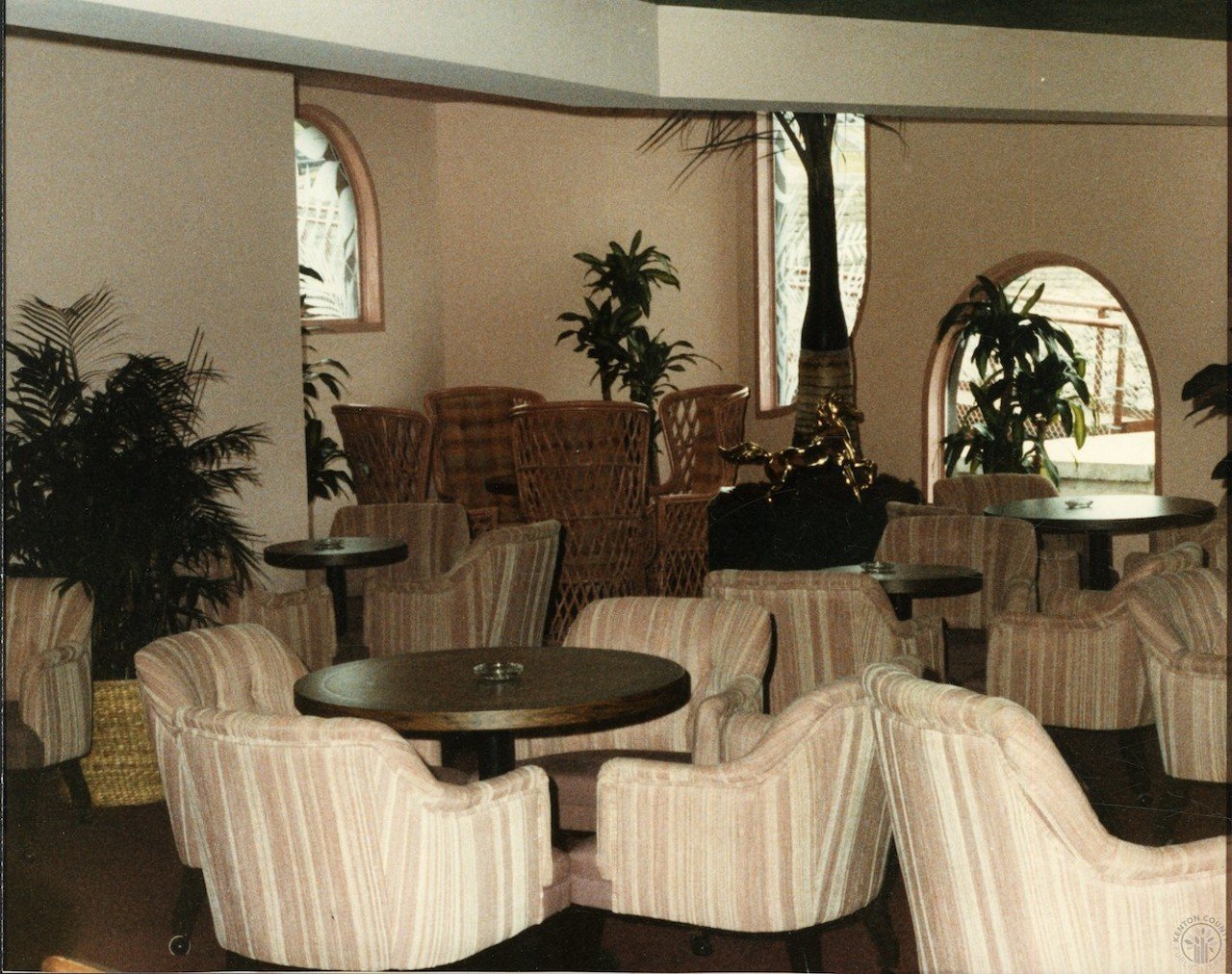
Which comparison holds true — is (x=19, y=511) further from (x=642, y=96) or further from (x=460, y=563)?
(x=642, y=96)

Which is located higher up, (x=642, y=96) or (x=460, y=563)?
(x=642, y=96)

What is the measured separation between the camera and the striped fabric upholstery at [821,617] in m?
4.47

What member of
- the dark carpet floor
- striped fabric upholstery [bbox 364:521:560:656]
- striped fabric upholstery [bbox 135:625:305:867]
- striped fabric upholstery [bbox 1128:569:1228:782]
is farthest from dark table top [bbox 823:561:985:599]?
striped fabric upholstery [bbox 135:625:305:867]

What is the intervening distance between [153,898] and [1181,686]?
267 centimetres

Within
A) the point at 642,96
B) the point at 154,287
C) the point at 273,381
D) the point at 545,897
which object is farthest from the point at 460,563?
the point at 545,897

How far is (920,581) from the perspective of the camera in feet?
16.3

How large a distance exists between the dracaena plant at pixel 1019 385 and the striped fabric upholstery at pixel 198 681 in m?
4.19

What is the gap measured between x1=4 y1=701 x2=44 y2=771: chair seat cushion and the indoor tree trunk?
4.17 meters

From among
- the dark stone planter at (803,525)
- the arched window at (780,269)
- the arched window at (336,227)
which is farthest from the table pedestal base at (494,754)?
the arched window at (780,269)

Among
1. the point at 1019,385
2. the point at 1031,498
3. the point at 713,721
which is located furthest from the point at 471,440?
the point at 713,721

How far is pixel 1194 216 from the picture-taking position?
584cm

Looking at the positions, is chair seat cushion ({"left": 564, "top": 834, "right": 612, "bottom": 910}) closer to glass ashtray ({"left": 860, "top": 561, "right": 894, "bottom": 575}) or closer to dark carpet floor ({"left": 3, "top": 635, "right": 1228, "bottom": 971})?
dark carpet floor ({"left": 3, "top": 635, "right": 1228, "bottom": 971})

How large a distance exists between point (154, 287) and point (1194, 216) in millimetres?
3802

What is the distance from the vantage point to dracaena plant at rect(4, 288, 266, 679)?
4.75 metres
